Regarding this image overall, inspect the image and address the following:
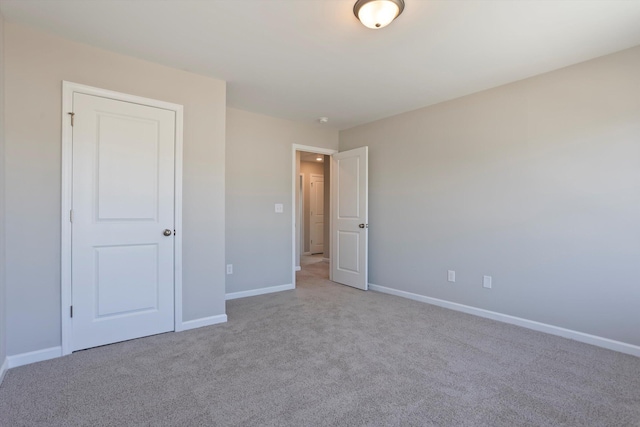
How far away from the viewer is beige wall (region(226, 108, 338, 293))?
4.05 m

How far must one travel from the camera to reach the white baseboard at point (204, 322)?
2.91 m

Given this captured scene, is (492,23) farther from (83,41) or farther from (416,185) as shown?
(83,41)

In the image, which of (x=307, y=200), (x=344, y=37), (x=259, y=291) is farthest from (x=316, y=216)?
(x=344, y=37)

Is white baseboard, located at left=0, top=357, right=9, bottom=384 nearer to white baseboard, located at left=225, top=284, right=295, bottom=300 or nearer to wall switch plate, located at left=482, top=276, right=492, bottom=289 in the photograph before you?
white baseboard, located at left=225, top=284, right=295, bottom=300

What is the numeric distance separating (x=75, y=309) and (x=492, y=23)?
3.72 metres

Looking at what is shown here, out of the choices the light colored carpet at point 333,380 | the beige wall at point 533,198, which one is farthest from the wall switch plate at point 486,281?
the light colored carpet at point 333,380

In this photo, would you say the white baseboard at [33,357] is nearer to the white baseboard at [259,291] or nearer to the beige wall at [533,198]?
the white baseboard at [259,291]

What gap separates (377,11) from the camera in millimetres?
1898

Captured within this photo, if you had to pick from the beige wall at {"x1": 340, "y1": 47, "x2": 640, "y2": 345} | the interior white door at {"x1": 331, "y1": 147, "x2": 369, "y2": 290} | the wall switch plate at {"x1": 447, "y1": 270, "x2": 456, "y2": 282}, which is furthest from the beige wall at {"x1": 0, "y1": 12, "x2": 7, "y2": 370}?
the wall switch plate at {"x1": 447, "y1": 270, "x2": 456, "y2": 282}

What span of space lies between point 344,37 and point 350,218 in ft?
9.01

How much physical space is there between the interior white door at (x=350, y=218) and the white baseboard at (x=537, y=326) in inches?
28.8

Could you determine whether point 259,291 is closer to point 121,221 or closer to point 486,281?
point 121,221

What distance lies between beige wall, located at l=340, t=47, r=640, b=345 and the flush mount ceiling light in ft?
6.17

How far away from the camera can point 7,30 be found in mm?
2174
